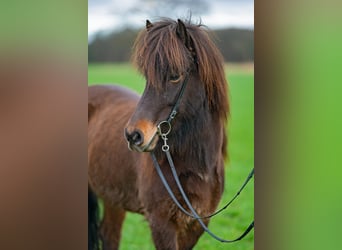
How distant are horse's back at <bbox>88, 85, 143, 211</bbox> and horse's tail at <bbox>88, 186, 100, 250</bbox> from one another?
0.16 ft

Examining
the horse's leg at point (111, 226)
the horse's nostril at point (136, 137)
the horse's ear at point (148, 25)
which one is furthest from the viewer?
the horse's leg at point (111, 226)

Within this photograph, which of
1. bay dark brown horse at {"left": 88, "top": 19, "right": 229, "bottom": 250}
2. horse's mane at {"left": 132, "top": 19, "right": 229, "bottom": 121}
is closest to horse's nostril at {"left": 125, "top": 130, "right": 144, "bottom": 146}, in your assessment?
bay dark brown horse at {"left": 88, "top": 19, "right": 229, "bottom": 250}

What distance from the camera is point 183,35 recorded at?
2.04 meters

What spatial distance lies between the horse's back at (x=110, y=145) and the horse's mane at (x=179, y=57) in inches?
12.2

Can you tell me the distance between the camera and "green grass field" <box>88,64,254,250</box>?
88.3 inches

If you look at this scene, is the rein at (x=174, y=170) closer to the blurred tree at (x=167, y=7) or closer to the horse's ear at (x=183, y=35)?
the horse's ear at (x=183, y=35)

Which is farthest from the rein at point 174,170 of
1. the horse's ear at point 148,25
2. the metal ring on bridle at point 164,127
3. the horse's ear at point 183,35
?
the horse's ear at point 148,25

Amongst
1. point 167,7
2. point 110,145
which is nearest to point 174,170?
point 110,145

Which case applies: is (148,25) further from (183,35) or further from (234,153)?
(234,153)

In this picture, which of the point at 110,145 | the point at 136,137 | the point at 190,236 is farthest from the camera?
the point at 110,145

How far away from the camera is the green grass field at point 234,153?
2242 millimetres

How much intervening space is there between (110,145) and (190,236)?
20.4 inches
